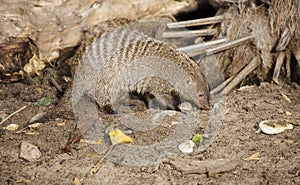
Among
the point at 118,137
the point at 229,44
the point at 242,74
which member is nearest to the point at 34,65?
the point at 118,137

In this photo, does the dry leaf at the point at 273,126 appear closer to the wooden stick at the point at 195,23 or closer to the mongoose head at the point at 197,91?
the mongoose head at the point at 197,91

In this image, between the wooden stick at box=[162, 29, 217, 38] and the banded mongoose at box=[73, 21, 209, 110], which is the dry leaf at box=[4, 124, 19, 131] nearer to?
the banded mongoose at box=[73, 21, 209, 110]

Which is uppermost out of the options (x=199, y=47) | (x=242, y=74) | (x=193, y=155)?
(x=199, y=47)

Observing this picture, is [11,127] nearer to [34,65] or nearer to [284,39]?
[34,65]

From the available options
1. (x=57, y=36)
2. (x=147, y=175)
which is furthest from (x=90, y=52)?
(x=147, y=175)

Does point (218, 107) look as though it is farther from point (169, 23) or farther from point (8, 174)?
point (8, 174)

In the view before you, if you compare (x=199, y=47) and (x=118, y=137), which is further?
(x=199, y=47)

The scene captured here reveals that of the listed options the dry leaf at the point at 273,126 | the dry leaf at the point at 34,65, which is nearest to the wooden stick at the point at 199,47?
the dry leaf at the point at 273,126
